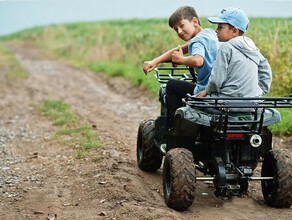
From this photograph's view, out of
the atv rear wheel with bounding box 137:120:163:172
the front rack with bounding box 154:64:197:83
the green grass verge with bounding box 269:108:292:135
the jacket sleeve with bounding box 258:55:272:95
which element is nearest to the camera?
the jacket sleeve with bounding box 258:55:272:95

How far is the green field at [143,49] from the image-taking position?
9695 mm

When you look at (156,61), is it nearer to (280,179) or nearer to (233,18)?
(233,18)

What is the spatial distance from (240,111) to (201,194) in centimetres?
131

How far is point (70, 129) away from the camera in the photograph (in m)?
8.83

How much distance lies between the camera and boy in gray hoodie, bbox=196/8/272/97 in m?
4.44

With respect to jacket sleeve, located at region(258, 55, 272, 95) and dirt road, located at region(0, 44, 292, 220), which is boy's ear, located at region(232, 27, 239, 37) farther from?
dirt road, located at region(0, 44, 292, 220)

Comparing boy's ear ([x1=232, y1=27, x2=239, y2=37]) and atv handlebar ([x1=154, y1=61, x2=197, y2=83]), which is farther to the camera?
atv handlebar ([x1=154, y1=61, x2=197, y2=83])

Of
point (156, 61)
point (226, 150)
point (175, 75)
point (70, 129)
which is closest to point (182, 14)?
point (156, 61)

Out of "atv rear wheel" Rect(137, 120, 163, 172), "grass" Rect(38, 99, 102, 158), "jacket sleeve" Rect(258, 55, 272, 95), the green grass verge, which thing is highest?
"jacket sleeve" Rect(258, 55, 272, 95)

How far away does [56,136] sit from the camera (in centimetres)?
839

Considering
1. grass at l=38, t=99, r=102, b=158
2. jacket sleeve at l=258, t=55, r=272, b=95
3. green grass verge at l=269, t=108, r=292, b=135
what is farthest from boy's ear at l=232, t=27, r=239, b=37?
green grass verge at l=269, t=108, r=292, b=135

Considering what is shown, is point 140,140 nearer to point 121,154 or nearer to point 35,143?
point 121,154

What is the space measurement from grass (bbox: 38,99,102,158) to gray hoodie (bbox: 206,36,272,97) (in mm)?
3065

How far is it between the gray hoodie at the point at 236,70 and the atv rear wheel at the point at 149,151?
1.61m
